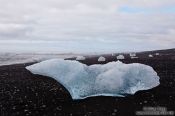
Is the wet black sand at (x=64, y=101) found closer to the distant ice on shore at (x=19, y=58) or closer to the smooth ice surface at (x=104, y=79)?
the smooth ice surface at (x=104, y=79)

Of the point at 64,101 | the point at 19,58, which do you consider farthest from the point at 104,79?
the point at 19,58

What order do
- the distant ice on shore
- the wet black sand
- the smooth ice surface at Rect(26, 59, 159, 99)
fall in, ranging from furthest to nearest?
the distant ice on shore, the smooth ice surface at Rect(26, 59, 159, 99), the wet black sand

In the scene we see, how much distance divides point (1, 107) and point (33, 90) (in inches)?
130

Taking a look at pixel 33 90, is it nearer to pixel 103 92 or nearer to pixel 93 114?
pixel 103 92

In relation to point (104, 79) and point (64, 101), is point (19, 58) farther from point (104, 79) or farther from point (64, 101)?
point (64, 101)

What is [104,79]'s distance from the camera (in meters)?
17.2

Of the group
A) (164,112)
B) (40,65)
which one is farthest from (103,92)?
(40,65)

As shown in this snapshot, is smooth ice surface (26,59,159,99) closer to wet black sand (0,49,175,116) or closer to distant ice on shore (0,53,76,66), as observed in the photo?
wet black sand (0,49,175,116)

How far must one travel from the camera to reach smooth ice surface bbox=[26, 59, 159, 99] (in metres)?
16.9

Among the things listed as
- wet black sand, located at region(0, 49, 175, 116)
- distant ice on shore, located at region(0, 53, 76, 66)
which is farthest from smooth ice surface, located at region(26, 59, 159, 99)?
distant ice on shore, located at region(0, 53, 76, 66)

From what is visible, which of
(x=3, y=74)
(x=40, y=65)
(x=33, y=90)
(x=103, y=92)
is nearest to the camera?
(x=103, y=92)

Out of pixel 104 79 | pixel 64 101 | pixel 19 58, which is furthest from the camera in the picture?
pixel 19 58

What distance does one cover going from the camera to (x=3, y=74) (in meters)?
25.0

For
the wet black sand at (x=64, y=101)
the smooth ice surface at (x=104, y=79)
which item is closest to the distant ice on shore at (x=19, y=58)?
the wet black sand at (x=64, y=101)
